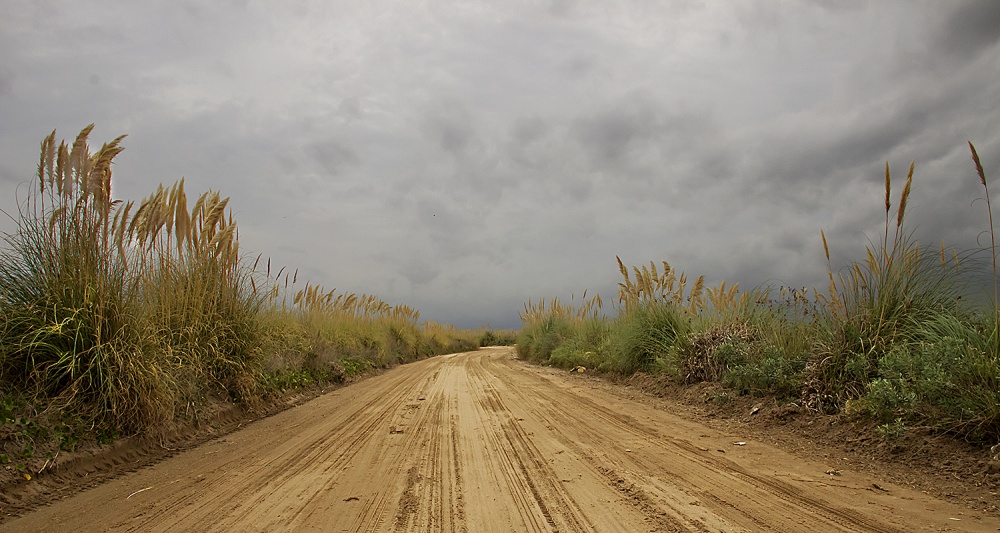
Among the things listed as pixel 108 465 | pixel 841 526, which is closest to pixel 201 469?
pixel 108 465

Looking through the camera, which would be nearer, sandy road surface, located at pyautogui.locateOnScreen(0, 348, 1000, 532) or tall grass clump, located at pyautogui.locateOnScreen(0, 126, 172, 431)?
sandy road surface, located at pyautogui.locateOnScreen(0, 348, 1000, 532)

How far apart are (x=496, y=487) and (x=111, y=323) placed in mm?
4226

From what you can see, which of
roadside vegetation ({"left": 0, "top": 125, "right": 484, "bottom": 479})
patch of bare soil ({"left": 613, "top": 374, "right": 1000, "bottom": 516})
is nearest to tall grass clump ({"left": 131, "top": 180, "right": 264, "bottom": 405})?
roadside vegetation ({"left": 0, "top": 125, "right": 484, "bottom": 479})

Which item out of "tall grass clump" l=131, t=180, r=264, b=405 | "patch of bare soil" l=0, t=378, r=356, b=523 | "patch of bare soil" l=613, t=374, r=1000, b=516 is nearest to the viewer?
"patch of bare soil" l=613, t=374, r=1000, b=516

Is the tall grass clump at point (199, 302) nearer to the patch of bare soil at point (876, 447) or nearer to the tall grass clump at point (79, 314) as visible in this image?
the tall grass clump at point (79, 314)

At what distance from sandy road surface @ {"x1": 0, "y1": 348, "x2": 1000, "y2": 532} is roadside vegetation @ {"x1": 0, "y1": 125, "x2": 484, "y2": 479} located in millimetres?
693

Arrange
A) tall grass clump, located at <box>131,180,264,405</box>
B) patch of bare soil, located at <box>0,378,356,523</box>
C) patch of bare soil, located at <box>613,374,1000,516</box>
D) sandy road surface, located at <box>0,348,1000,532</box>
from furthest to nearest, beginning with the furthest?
tall grass clump, located at <box>131,180,264,405</box> < patch of bare soil, located at <box>0,378,356,523</box> < patch of bare soil, located at <box>613,374,1000,516</box> < sandy road surface, located at <box>0,348,1000,532</box>

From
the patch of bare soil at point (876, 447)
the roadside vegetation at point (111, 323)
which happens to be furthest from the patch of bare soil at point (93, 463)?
→ the patch of bare soil at point (876, 447)

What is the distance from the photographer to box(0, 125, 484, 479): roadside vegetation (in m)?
4.64

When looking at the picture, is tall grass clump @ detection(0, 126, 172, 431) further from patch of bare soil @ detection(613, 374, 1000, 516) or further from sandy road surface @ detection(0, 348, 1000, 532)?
patch of bare soil @ detection(613, 374, 1000, 516)

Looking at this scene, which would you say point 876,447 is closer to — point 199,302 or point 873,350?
point 873,350

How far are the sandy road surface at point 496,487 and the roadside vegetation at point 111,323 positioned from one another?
693 mm

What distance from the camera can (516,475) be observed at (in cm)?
404

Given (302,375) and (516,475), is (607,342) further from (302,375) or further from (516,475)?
(516,475)
